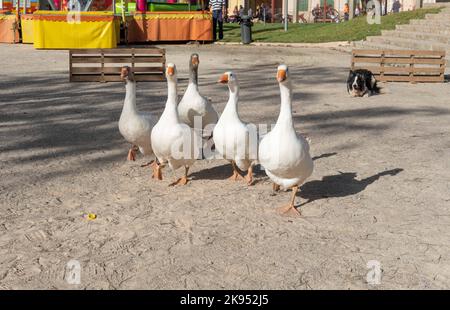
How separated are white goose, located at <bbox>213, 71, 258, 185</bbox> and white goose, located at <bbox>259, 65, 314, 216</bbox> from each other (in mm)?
538

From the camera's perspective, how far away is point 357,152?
778 cm

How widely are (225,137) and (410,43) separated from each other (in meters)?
16.6

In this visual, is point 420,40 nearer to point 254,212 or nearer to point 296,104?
point 296,104

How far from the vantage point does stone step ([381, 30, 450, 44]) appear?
20141 millimetres

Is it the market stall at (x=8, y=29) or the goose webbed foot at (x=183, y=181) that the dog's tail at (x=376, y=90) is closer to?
the goose webbed foot at (x=183, y=181)

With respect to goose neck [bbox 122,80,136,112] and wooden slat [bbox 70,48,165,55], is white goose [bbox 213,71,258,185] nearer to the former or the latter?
goose neck [bbox 122,80,136,112]

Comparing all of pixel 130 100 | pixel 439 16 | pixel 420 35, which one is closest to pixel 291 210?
pixel 130 100

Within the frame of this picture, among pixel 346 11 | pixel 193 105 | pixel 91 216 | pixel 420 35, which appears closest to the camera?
pixel 91 216

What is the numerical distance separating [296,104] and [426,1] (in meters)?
22.3

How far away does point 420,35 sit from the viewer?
70.2 ft

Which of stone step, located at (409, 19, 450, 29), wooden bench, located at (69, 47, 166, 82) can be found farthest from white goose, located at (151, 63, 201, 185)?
stone step, located at (409, 19, 450, 29)

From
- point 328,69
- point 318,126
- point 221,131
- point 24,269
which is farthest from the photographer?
point 328,69

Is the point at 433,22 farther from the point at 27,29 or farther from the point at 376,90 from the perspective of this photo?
the point at 27,29
